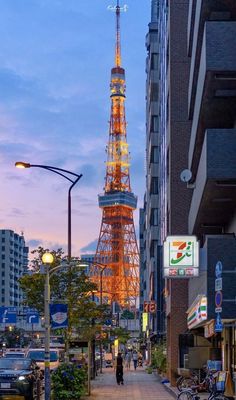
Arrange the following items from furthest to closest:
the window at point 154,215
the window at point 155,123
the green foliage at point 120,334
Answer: the green foliage at point 120,334 < the window at point 154,215 < the window at point 155,123

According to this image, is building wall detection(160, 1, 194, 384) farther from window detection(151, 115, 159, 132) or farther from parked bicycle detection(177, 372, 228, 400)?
window detection(151, 115, 159, 132)

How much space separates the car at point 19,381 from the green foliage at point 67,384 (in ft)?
2.74

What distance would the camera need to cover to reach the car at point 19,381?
28.5m

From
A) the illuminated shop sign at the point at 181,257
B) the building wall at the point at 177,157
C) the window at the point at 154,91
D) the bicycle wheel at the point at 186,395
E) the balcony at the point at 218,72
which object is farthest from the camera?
the window at the point at 154,91

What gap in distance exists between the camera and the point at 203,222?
112 feet

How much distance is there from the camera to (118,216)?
564 ft

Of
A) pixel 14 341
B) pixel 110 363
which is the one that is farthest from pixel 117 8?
pixel 110 363

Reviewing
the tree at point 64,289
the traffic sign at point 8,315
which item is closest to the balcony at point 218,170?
the tree at point 64,289

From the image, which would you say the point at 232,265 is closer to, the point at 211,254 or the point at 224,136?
the point at 211,254

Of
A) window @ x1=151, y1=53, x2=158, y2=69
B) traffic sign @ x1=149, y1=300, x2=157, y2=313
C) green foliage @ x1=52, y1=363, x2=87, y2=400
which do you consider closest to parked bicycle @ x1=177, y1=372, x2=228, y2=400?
green foliage @ x1=52, y1=363, x2=87, y2=400

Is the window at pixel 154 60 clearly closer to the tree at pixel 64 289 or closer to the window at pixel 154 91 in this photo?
the window at pixel 154 91

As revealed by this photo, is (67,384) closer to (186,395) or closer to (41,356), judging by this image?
(186,395)

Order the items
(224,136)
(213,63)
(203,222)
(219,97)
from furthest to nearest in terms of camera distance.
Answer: (203,222)
(219,97)
(224,136)
(213,63)

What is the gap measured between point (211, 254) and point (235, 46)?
6283 millimetres
